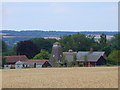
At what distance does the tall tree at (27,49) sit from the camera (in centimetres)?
8144

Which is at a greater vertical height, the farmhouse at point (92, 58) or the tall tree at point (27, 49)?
the tall tree at point (27, 49)

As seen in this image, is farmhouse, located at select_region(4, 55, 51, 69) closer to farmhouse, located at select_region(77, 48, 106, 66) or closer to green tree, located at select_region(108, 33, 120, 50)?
farmhouse, located at select_region(77, 48, 106, 66)

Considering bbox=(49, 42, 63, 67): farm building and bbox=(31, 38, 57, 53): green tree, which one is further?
bbox=(31, 38, 57, 53): green tree

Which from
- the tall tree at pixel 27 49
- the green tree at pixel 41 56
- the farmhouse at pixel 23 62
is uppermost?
the tall tree at pixel 27 49

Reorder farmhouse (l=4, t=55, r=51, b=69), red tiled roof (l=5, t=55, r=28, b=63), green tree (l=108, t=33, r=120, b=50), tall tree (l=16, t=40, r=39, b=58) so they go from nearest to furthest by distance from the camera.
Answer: farmhouse (l=4, t=55, r=51, b=69)
red tiled roof (l=5, t=55, r=28, b=63)
tall tree (l=16, t=40, r=39, b=58)
green tree (l=108, t=33, r=120, b=50)

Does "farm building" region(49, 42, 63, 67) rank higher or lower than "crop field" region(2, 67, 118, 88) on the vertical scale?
lower

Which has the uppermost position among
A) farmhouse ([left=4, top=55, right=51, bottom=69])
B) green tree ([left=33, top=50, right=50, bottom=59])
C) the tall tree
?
the tall tree

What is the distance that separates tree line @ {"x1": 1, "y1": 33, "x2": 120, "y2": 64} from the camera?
81938 mm

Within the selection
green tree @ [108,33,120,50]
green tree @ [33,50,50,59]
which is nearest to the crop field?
green tree @ [33,50,50,59]

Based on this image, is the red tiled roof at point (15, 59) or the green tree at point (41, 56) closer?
the red tiled roof at point (15, 59)

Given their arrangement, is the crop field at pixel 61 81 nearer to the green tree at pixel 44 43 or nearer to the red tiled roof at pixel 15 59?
the red tiled roof at pixel 15 59

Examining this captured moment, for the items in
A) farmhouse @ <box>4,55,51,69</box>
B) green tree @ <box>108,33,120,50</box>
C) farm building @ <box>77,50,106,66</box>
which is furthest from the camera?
A: green tree @ <box>108,33,120,50</box>

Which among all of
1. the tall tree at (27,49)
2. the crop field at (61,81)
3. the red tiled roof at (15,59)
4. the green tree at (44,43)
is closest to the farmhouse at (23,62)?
the red tiled roof at (15,59)

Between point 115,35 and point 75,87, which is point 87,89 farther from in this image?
point 115,35
